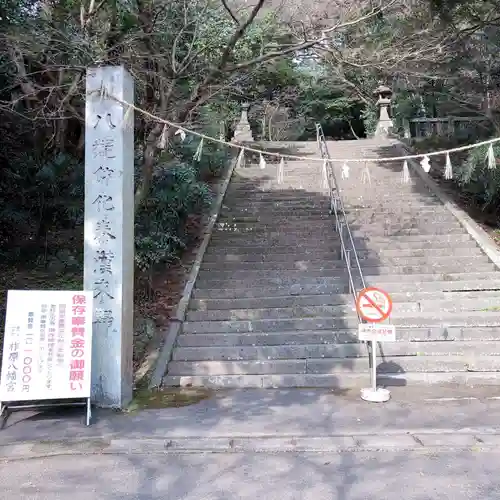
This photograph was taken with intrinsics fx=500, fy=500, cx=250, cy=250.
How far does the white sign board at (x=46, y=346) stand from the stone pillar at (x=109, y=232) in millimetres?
337

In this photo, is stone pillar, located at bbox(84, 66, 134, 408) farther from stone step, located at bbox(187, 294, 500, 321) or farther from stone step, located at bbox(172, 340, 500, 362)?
stone step, located at bbox(187, 294, 500, 321)

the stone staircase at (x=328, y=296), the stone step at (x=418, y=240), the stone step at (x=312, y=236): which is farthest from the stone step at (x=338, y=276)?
the stone step at (x=312, y=236)

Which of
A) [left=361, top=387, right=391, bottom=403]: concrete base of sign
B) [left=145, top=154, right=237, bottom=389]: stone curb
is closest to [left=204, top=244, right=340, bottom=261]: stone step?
[left=145, top=154, right=237, bottom=389]: stone curb

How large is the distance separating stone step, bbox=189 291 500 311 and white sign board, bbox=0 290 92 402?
299 cm

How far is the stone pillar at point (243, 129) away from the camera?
19656 millimetres

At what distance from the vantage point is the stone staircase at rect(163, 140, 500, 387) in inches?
276

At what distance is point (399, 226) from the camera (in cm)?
1115

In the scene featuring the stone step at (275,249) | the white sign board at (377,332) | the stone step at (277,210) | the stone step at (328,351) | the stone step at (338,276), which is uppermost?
the stone step at (277,210)

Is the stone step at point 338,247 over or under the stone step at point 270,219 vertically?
under

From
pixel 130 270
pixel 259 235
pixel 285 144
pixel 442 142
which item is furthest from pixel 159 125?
pixel 285 144

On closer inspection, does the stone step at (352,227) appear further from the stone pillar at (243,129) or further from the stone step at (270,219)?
the stone pillar at (243,129)

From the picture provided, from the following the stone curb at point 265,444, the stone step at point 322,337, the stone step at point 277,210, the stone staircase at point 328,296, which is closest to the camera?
the stone curb at point 265,444

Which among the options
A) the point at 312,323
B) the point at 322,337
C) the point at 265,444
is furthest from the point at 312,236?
the point at 265,444

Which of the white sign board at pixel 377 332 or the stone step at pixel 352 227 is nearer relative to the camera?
the white sign board at pixel 377 332
